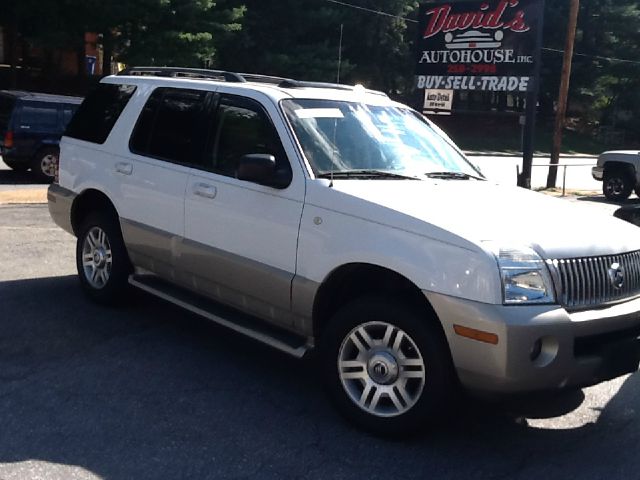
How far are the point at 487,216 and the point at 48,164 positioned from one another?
41.8 feet

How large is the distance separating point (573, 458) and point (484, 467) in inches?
20.6

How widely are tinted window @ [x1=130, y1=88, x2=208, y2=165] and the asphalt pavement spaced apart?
1.37 meters

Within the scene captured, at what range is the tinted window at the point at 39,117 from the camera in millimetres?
15018

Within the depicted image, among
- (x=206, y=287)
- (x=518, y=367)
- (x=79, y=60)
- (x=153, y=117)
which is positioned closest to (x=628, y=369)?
(x=518, y=367)

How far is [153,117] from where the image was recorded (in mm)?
5957

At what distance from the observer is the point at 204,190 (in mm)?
5223

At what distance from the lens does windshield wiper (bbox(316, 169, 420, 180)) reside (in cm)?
467

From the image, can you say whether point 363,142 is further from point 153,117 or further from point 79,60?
point 79,60

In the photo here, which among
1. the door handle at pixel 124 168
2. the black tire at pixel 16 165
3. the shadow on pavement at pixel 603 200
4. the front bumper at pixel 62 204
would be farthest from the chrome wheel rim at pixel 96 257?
the shadow on pavement at pixel 603 200

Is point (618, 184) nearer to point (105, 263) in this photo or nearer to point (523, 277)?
point (105, 263)

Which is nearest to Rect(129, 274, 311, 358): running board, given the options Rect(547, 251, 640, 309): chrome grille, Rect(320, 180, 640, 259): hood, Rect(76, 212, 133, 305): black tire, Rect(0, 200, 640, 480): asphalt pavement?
Rect(76, 212, 133, 305): black tire

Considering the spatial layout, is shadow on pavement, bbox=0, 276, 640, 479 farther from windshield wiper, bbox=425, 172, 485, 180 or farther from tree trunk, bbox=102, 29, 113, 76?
tree trunk, bbox=102, 29, 113, 76

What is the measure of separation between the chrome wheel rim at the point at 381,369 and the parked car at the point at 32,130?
12.3m

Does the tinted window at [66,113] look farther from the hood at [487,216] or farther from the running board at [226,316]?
the hood at [487,216]
